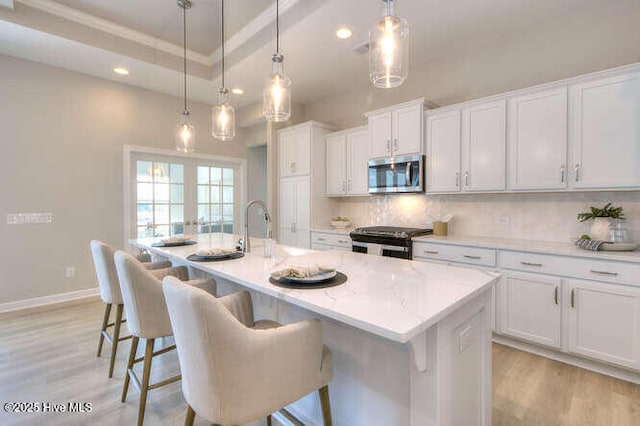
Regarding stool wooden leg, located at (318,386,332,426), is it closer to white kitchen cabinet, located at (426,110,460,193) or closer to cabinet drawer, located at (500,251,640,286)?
cabinet drawer, located at (500,251,640,286)

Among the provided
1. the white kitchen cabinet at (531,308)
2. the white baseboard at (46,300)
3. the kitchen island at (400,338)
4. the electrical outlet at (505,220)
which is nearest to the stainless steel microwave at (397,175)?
the electrical outlet at (505,220)

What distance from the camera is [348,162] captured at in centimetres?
436

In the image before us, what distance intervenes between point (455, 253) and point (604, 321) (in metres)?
1.15

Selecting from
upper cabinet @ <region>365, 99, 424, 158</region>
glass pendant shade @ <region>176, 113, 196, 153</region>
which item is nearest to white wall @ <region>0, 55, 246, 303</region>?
glass pendant shade @ <region>176, 113, 196, 153</region>

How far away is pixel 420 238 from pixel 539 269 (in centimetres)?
107

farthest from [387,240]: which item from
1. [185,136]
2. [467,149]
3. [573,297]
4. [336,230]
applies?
[185,136]

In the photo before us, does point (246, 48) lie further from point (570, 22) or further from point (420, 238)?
point (570, 22)

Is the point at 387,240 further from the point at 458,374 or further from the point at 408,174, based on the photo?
the point at 458,374

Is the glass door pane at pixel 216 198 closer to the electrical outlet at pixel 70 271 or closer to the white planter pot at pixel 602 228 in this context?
the electrical outlet at pixel 70 271

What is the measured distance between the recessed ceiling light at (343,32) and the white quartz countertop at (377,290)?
2224mm

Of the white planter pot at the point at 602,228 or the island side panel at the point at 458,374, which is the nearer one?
the island side panel at the point at 458,374

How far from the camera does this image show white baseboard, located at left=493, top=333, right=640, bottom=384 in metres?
2.22

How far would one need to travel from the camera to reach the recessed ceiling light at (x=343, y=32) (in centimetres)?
294

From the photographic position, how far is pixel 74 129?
3.96m
